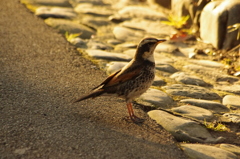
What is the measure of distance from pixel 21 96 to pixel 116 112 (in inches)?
45.9

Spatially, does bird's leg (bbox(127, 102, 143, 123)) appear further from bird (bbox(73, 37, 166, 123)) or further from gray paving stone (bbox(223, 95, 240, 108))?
gray paving stone (bbox(223, 95, 240, 108))

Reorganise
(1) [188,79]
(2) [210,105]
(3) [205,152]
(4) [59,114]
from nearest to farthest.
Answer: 1. (3) [205,152]
2. (4) [59,114]
3. (2) [210,105]
4. (1) [188,79]

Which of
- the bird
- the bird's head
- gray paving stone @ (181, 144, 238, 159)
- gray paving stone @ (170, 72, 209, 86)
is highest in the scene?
the bird's head

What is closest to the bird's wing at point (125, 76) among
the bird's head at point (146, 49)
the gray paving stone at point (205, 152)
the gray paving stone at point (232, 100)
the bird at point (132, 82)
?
the bird at point (132, 82)

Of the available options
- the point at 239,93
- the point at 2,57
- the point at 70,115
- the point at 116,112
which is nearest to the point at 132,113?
the point at 116,112

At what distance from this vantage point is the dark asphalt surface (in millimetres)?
3898

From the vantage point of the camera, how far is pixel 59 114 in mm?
4586

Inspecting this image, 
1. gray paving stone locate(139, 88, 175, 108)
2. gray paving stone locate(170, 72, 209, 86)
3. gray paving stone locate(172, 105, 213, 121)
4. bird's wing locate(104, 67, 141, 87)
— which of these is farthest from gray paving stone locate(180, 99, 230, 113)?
bird's wing locate(104, 67, 141, 87)

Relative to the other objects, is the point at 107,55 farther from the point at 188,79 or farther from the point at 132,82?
the point at 132,82

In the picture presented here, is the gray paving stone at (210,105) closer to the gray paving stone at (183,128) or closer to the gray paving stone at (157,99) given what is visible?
the gray paving stone at (157,99)

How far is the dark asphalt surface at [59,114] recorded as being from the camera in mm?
3898

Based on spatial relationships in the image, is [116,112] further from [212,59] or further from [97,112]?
[212,59]

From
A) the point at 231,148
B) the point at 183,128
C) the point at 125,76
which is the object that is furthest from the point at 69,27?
Answer: the point at 231,148

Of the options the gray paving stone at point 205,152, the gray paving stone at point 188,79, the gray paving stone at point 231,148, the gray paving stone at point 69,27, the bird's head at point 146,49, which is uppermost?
the gray paving stone at point 69,27
